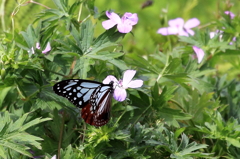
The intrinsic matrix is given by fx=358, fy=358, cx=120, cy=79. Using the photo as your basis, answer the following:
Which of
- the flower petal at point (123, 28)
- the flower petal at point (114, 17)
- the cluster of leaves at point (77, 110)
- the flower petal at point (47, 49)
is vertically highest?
the flower petal at point (114, 17)

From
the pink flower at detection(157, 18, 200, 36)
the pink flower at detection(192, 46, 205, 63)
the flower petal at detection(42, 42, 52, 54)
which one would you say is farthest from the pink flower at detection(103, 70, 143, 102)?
the pink flower at detection(157, 18, 200, 36)

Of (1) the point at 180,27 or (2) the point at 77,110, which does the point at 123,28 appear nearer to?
(2) the point at 77,110

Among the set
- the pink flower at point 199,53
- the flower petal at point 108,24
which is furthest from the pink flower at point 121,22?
the pink flower at point 199,53

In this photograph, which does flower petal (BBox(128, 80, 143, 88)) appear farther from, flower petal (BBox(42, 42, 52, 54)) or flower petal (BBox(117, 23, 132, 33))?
flower petal (BBox(42, 42, 52, 54))

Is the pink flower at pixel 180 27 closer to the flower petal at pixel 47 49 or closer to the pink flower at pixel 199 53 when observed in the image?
the pink flower at pixel 199 53

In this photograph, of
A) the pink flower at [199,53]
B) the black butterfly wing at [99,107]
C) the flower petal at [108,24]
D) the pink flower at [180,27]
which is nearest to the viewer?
the black butterfly wing at [99,107]

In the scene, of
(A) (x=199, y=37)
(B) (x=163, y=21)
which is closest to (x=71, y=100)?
(A) (x=199, y=37)
